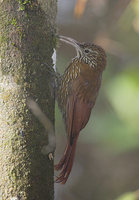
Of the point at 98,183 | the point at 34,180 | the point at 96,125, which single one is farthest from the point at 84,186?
the point at 34,180

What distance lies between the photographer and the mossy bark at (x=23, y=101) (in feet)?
7.79

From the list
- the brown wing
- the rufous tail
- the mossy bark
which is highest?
the mossy bark

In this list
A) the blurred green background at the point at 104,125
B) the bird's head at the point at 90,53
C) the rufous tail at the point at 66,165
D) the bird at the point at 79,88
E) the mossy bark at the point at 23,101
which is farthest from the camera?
the blurred green background at the point at 104,125

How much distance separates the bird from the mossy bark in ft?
2.39

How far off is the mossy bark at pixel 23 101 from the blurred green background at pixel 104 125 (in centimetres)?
312

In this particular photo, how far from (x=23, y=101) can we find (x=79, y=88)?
4.19 ft

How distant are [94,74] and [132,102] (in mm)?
794

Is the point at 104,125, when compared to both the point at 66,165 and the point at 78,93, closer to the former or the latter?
the point at 78,93

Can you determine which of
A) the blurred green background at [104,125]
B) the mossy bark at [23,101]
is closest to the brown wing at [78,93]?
the mossy bark at [23,101]

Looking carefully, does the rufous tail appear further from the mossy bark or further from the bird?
the mossy bark

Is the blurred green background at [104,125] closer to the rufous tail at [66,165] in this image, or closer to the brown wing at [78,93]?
the brown wing at [78,93]

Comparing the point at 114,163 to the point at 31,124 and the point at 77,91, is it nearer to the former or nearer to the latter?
the point at 77,91

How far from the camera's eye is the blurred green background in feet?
20.4

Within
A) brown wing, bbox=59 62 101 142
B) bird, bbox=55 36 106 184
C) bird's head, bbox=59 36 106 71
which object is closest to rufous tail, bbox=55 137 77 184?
bird, bbox=55 36 106 184
